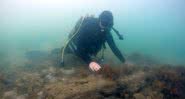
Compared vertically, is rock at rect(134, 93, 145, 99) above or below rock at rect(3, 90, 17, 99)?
below

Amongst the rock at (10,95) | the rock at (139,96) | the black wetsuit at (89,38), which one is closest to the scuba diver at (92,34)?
the black wetsuit at (89,38)

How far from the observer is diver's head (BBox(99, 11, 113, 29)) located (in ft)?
21.4

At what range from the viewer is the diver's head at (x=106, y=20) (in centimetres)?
652

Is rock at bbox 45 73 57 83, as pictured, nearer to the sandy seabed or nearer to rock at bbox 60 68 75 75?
the sandy seabed

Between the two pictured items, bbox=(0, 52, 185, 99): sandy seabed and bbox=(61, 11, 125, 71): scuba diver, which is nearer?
bbox=(0, 52, 185, 99): sandy seabed

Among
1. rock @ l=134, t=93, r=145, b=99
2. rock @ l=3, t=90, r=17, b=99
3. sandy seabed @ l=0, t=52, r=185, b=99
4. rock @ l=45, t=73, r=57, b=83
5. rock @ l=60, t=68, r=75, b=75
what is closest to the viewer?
sandy seabed @ l=0, t=52, r=185, b=99

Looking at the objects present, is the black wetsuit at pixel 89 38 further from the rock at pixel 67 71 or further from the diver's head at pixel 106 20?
the rock at pixel 67 71

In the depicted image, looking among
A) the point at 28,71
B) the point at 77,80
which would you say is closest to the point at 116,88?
the point at 77,80

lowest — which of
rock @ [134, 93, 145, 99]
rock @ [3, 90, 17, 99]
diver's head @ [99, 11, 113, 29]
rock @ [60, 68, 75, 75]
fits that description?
rock @ [134, 93, 145, 99]

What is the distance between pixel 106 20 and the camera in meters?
6.54

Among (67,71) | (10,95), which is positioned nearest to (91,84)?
(67,71)

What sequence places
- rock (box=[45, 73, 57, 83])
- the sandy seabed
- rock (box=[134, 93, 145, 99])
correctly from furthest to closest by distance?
rock (box=[45, 73, 57, 83]) → rock (box=[134, 93, 145, 99]) → the sandy seabed

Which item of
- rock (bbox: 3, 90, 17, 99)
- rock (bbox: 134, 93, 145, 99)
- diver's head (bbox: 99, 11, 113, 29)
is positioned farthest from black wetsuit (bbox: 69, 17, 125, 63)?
rock (bbox: 3, 90, 17, 99)

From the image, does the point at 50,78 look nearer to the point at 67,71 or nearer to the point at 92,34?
the point at 67,71
